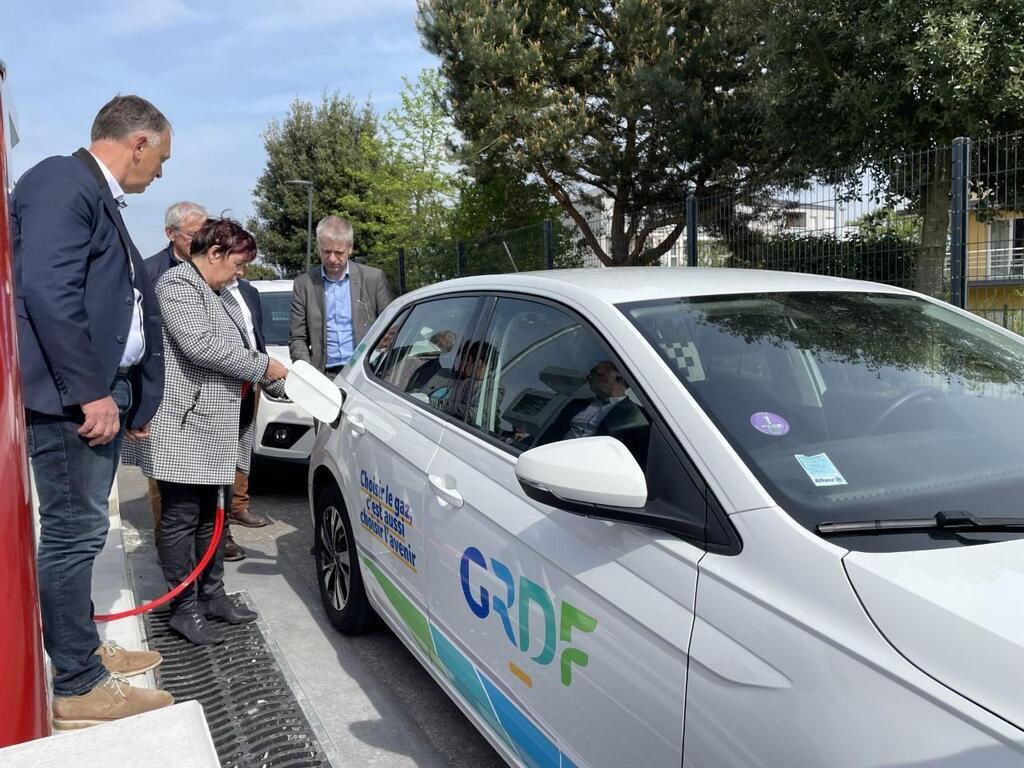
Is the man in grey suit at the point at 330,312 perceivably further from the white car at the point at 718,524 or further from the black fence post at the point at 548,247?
the black fence post at the point at 548,247

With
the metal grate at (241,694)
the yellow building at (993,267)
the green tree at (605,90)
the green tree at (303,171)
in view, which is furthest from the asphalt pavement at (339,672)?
the green tree at (303,171)

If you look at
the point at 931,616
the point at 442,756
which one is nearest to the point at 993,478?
the point at 931,616

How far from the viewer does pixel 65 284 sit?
2.54 metres

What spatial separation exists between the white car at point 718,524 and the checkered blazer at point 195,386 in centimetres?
105

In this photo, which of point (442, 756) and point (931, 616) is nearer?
point (931, 616)

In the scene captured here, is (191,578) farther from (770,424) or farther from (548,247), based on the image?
(548,247)

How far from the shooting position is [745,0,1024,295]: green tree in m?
11.1

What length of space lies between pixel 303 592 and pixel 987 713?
3679 millimetres

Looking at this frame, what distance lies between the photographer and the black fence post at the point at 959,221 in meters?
5.17

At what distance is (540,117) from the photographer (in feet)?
61.2

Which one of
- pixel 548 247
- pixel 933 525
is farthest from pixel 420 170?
pixel 933 525

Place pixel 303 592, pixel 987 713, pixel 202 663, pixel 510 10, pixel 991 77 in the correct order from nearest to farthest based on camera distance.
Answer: pixel 987 713
pixel 202 663
pixel 303 592
pixel 991 77
pixel 510 10

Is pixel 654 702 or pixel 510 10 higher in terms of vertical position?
pixel 510 10

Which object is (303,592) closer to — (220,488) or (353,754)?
(220,488)
